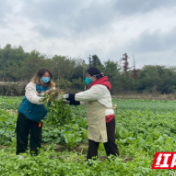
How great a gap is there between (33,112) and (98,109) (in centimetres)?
120

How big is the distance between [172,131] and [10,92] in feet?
104

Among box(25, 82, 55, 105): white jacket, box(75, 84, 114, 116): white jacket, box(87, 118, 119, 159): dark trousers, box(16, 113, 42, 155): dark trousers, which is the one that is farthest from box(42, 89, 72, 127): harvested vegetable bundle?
box(87, 118, 119, 159): dark trousers

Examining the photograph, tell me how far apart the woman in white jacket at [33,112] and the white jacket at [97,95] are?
2.57 ft

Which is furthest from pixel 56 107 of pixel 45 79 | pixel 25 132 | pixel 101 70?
pixel 101 70

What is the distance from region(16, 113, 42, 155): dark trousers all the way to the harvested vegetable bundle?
35 centimetres

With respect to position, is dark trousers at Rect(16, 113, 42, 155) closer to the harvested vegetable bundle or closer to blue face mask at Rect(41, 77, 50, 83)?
the harvested vegetable bundle

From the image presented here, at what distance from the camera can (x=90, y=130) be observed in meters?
3.44

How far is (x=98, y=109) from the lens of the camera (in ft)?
11.1

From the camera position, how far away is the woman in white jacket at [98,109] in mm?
3328

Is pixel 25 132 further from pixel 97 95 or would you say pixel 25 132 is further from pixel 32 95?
pixel 97 95

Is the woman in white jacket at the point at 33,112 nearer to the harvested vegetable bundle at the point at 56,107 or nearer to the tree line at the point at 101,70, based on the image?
the harvested vegetable bundle at the point at 56,107

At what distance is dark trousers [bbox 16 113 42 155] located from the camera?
3.74 m

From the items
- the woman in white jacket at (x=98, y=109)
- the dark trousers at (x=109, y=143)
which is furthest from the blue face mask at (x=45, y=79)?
the dark trousers at (x=109, y=143)

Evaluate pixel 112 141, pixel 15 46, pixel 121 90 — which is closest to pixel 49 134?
pixel 112 141
